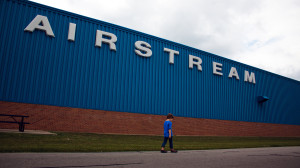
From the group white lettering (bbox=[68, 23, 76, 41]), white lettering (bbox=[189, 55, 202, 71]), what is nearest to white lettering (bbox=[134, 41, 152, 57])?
white lettering (bbox=[189, 55, 202, 71])

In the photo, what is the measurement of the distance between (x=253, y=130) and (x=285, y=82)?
10728mm

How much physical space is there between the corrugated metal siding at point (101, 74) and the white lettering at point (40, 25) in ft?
0.97

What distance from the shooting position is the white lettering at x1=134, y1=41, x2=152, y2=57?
19.1 m

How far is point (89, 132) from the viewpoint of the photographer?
52.5ft

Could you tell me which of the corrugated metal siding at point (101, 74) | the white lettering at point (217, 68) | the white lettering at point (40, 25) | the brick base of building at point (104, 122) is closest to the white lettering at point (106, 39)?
the corrugated metal siding at point (101, 74)

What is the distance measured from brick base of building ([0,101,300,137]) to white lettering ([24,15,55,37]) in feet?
16.9

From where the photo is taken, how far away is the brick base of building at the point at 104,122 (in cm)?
1441

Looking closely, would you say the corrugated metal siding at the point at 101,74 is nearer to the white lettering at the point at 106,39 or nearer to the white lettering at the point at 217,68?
the white lettering at the point at 106,39

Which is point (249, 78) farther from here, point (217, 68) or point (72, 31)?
point (72, 31)

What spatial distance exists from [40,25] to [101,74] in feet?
17.9

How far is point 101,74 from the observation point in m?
17.1

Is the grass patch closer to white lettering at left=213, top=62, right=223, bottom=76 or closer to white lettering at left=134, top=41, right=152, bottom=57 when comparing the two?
white lettering at left=134, top=41, right=152, bottom=57

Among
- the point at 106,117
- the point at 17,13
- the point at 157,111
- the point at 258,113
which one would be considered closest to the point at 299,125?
the point at 258,113

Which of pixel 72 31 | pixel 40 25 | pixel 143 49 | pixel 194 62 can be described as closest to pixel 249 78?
pixel 194 62
